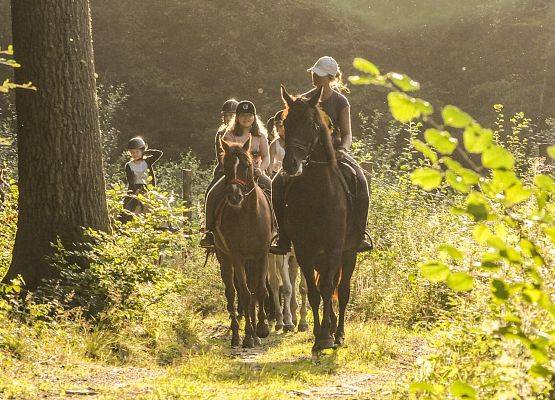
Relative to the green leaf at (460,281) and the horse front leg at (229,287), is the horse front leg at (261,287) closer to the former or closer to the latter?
the horse front leg at (229,287)

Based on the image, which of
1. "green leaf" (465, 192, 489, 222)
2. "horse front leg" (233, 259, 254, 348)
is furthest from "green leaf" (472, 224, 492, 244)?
"horse front leg" (233, 259, 254, 348)

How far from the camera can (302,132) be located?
8.91 m

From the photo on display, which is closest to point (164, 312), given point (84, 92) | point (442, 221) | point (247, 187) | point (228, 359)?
point (228, 359)

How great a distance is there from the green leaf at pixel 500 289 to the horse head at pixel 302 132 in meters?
6.05

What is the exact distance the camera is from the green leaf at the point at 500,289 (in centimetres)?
269

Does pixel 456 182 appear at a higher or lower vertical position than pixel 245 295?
higher

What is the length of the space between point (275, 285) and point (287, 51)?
67.2ft

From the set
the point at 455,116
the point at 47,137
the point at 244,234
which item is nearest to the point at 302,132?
the point at 244,234

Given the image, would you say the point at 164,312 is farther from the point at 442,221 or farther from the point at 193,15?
the point at 193,15

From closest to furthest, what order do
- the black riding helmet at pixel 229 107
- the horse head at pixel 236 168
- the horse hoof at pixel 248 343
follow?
1. the horse head at pixel 236 168
2. the horse hoof at pixel 248 343
3. the black riding helmet at pixel 229 107

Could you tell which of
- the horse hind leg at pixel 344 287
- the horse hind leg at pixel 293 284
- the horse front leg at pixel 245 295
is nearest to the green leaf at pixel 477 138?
the horse hind leg at pixel 344 287

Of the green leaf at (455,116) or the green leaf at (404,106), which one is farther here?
the green leaf at (404,106)

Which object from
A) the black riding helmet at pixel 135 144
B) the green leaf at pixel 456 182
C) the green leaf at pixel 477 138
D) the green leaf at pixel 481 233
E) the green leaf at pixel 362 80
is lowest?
the green leaf at pixel 481 233

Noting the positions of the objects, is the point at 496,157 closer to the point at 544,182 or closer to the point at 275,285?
the point at 544,182
